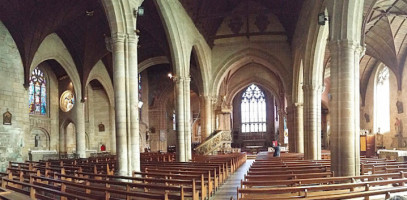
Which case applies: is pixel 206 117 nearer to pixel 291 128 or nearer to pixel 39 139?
pixel 291 128

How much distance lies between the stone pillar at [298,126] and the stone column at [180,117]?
9.51 m

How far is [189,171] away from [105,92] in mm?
23176

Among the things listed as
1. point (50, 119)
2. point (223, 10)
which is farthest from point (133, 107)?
point (50, 119)

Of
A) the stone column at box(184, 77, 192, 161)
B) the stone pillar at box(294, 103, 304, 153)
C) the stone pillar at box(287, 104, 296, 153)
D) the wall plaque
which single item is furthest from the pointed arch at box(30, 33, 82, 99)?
the stone pillar at box(287, 104, 296, 153)

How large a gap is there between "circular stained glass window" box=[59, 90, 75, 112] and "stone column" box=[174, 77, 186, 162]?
1292cm

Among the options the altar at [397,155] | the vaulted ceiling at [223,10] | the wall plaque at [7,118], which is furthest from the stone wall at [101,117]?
the altar at [397,155]

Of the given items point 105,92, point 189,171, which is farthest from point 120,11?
point 105,92

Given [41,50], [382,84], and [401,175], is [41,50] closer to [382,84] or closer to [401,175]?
[401,175]

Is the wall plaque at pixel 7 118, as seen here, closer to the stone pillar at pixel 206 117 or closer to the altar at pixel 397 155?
the stone pillar at pixel 206 117

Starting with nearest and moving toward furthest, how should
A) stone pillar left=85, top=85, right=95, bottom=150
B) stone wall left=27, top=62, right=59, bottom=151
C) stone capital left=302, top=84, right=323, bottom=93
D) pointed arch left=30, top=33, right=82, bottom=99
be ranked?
stone capital left=302, top=84, right=323, bottom=93 → pointed arch left=30, top=33, right=82, bottom=99 → stone wall left=27, top=62, right=59, bottom=151 → stone pillar left=85, top=85, right=95, bottom=150

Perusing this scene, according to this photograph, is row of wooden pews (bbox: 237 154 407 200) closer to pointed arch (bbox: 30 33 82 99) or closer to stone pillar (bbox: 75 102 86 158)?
pointed arch (bbox: 30 33 82 99)

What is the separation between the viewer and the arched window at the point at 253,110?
46188 millimetres

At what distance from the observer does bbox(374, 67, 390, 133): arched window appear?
92.8 feet

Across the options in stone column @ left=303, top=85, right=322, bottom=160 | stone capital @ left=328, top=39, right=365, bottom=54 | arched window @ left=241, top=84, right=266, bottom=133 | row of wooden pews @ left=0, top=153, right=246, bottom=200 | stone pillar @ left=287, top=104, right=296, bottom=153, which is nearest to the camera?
row of wooden pews @ left=0, top=153, right=246, bottom=200
